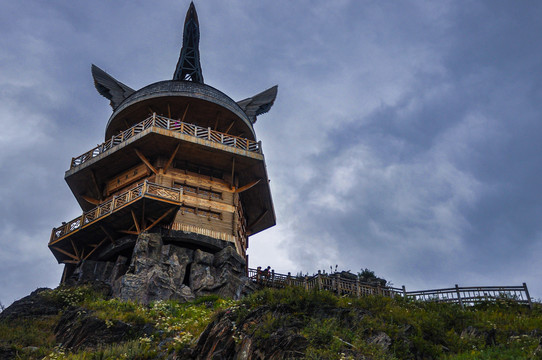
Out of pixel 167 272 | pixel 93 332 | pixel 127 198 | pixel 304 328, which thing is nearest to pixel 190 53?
pixel 127 198

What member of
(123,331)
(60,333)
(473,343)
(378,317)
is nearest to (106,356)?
(123,331)

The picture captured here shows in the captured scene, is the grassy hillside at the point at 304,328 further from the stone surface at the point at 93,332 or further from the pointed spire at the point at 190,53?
the pointed spire at the point at 190,53

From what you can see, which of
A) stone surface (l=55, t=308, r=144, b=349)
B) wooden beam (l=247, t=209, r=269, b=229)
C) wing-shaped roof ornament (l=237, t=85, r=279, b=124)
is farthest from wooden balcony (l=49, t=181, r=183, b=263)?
wing-shaped roof ornament (l=237, t=85, r=279, b=124)

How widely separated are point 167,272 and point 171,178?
5.99 metres

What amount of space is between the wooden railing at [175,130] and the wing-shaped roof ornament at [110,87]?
6137 mm

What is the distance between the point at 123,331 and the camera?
1983 cm

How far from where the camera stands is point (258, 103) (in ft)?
130

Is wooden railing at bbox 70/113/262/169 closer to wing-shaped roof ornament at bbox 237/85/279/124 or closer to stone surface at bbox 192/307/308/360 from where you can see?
wing-shaped roof ornament at bbox 237/85/279/124

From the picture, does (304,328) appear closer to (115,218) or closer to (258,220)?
(115,218)

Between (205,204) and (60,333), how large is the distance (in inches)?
431

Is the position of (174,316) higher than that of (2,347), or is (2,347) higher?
(174,316)

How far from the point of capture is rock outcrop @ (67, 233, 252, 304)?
81.7ft

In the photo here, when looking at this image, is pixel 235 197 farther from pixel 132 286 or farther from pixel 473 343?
pixel 473 343

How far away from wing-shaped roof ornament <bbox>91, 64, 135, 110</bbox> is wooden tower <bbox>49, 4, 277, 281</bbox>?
85 cm
